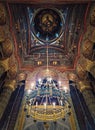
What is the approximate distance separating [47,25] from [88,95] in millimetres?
7158

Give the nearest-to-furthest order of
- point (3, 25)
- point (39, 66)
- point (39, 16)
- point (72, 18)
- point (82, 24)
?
point (3, 25), point (82, 24), point (72, 18), point (39, 66), point (39, 16)

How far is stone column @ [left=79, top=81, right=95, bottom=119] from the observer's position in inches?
306

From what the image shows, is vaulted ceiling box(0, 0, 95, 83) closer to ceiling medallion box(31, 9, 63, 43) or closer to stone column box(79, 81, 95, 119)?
ceiling medallion box(31, 9, 63, 43)

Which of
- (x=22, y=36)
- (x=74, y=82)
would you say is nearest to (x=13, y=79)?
(x=22, y=36)

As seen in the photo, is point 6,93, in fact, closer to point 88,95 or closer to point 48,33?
point 88,95

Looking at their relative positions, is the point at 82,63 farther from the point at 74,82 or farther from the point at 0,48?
the point at 0,48

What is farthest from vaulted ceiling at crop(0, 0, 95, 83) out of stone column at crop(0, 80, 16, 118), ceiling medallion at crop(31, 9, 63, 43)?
stone column at crop(0, 80, 16, 118)

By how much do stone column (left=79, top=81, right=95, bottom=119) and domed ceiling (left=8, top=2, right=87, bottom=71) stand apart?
207 cm

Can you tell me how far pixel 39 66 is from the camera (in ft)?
38.3

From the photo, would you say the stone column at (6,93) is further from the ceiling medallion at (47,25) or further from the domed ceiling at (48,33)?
the ceiling medallion at (47,25)

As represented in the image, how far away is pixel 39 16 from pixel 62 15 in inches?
74.4

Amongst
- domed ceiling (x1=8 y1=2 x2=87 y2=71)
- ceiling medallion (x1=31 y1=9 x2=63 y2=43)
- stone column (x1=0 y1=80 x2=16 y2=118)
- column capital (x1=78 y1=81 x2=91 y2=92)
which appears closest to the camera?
stone column (x1=0 y1=80 x2=16 y2=118)

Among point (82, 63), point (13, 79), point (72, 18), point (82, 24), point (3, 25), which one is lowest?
point (13, 79)

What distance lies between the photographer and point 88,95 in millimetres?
8742
